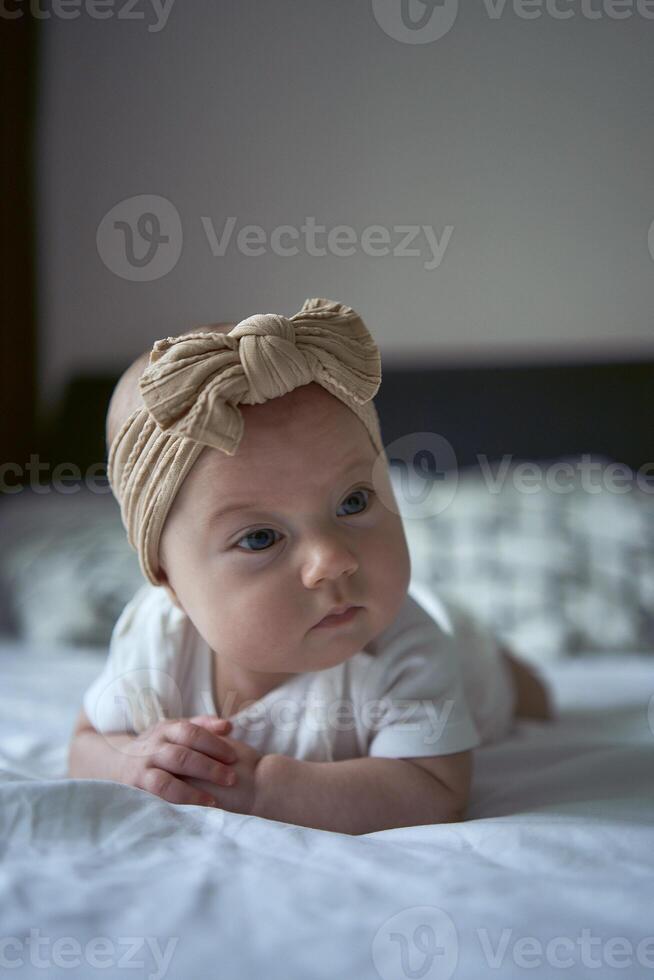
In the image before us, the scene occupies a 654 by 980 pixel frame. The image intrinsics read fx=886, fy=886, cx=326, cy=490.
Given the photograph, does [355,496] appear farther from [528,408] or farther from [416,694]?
[528,408]

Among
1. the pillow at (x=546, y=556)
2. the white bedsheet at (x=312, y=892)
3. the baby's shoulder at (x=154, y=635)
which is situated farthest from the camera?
the pillow at (x=546, y=556)

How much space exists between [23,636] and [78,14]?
1.99 m

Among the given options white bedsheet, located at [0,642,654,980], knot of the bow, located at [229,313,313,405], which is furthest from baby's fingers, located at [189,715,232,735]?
knot of the bow, located at [229,313,313,405]

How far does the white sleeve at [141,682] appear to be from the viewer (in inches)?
39.7

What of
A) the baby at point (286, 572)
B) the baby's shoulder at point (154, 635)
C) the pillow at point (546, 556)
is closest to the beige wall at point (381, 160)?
the pillow at point (546, 556)

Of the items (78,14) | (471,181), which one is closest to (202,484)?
(471,181)

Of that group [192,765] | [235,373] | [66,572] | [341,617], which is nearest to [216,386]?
[235,373]

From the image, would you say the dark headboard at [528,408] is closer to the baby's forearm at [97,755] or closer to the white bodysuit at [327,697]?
the white bodysuit at [327,697]

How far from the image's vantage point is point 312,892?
675mm

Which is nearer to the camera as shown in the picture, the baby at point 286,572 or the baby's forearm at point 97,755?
the baby at point 286,572

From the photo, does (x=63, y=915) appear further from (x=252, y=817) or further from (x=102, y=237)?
(x=102, y=237)

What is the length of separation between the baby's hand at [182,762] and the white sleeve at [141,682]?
0.35 feet

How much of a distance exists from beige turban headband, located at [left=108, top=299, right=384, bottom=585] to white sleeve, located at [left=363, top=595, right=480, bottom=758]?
224 mm

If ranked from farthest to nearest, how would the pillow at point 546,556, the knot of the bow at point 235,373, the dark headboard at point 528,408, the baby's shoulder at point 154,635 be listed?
the dark headboard at point 528,408
the pillow at point 546,556
the baby's shoulder at point 154,635
the knot of the bow at point 235,373
